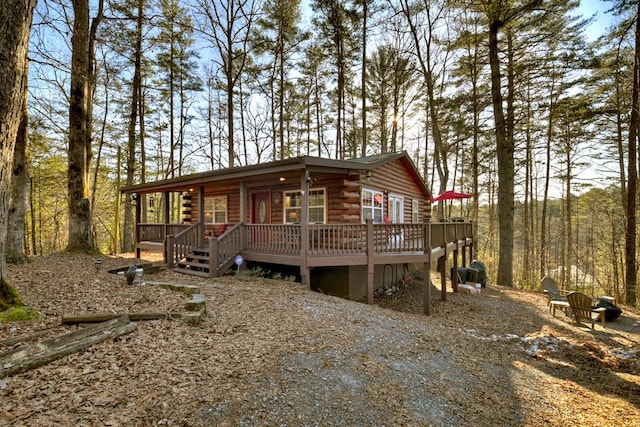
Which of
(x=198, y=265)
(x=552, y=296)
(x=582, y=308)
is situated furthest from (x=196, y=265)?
(x=552, y=296)

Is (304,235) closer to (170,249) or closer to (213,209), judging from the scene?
(170,249)

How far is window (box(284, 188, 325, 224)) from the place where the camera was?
10.2 m

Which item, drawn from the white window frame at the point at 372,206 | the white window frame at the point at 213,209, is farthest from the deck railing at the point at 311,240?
the white window frame at the point at 213,209

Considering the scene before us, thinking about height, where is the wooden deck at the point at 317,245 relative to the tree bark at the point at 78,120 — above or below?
below

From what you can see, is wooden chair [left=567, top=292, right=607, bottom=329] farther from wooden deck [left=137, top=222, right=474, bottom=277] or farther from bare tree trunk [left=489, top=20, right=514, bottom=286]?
bare tree trunk [left=489, top=20, right=514, bottom=286]

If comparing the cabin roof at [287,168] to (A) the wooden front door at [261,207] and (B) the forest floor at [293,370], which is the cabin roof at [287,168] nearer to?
(A) the wooden front door at [261,207]

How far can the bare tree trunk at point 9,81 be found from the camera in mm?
3580

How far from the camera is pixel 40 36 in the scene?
7.88 m

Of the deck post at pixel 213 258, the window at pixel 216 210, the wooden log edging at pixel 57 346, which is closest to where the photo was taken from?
the wooden log edging at pixel 57 346

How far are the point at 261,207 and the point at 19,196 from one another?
22.4 ft

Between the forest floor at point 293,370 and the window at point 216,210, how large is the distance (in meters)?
6.26

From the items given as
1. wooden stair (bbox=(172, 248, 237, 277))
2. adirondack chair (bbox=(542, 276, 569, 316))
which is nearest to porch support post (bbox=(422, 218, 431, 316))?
adirondack chair (bbox=(542, 276, 569, 316))

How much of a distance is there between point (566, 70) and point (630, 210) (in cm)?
621

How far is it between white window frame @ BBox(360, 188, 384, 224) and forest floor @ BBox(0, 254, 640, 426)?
4.37m
